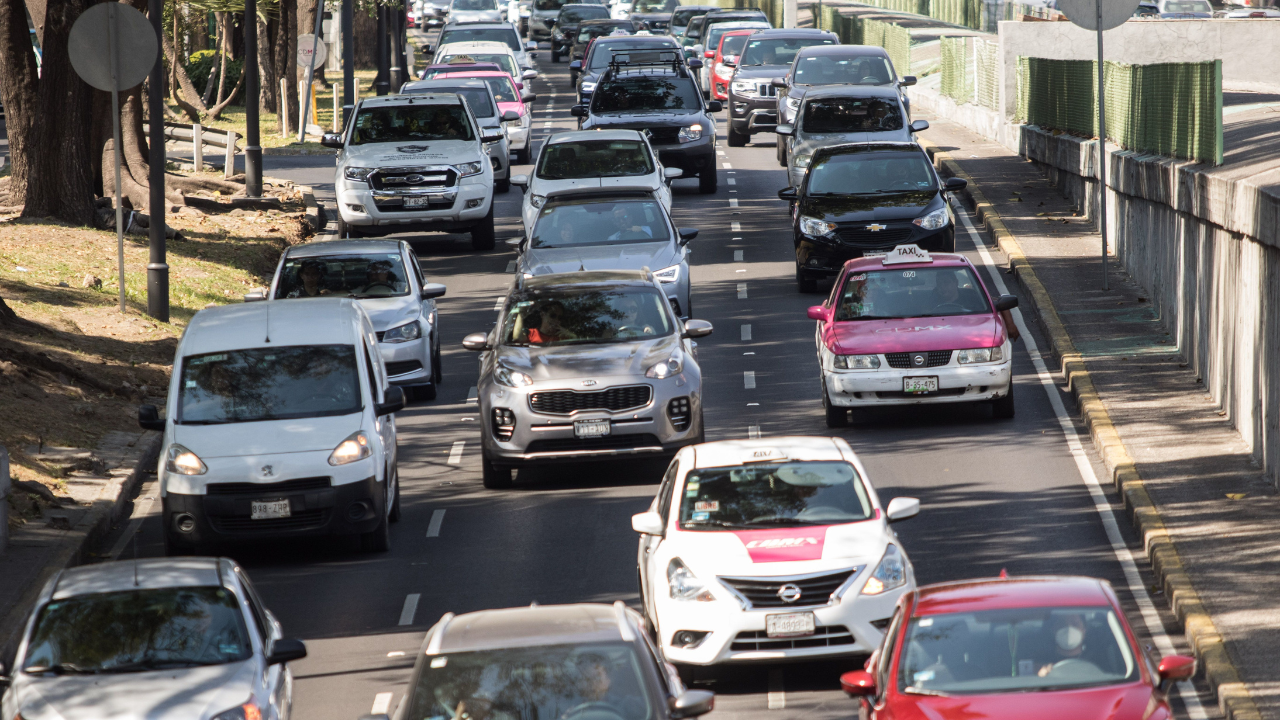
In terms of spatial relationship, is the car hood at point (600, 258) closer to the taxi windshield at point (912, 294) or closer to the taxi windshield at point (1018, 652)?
the taxi windshield at point (912, 294)

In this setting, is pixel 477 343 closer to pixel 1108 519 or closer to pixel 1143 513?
pixel 1108 519

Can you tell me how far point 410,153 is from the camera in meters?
27.5

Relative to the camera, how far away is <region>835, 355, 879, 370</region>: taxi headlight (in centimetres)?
1797

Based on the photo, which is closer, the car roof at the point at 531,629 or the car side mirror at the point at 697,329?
the car roof at the point at 531,629

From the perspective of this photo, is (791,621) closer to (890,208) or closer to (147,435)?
(147,435)

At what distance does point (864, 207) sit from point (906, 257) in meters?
5.47

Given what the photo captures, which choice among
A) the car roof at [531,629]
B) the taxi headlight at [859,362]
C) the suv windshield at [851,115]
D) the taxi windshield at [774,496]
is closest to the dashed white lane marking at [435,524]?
the taxi windshield at [774,496]

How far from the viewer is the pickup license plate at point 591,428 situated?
633 inches

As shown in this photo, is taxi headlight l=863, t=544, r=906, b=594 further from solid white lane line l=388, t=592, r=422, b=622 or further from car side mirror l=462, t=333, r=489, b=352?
car side mirror l=462, t=333, r=489, b=352

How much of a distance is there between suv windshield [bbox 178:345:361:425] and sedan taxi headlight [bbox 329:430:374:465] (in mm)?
327

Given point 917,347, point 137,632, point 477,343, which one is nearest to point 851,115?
point 917,347

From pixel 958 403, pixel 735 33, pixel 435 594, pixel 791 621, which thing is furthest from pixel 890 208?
pixel 735 33

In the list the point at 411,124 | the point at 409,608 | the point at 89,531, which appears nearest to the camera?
the point at 409,608

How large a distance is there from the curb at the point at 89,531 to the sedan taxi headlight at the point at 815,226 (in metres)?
9.79
